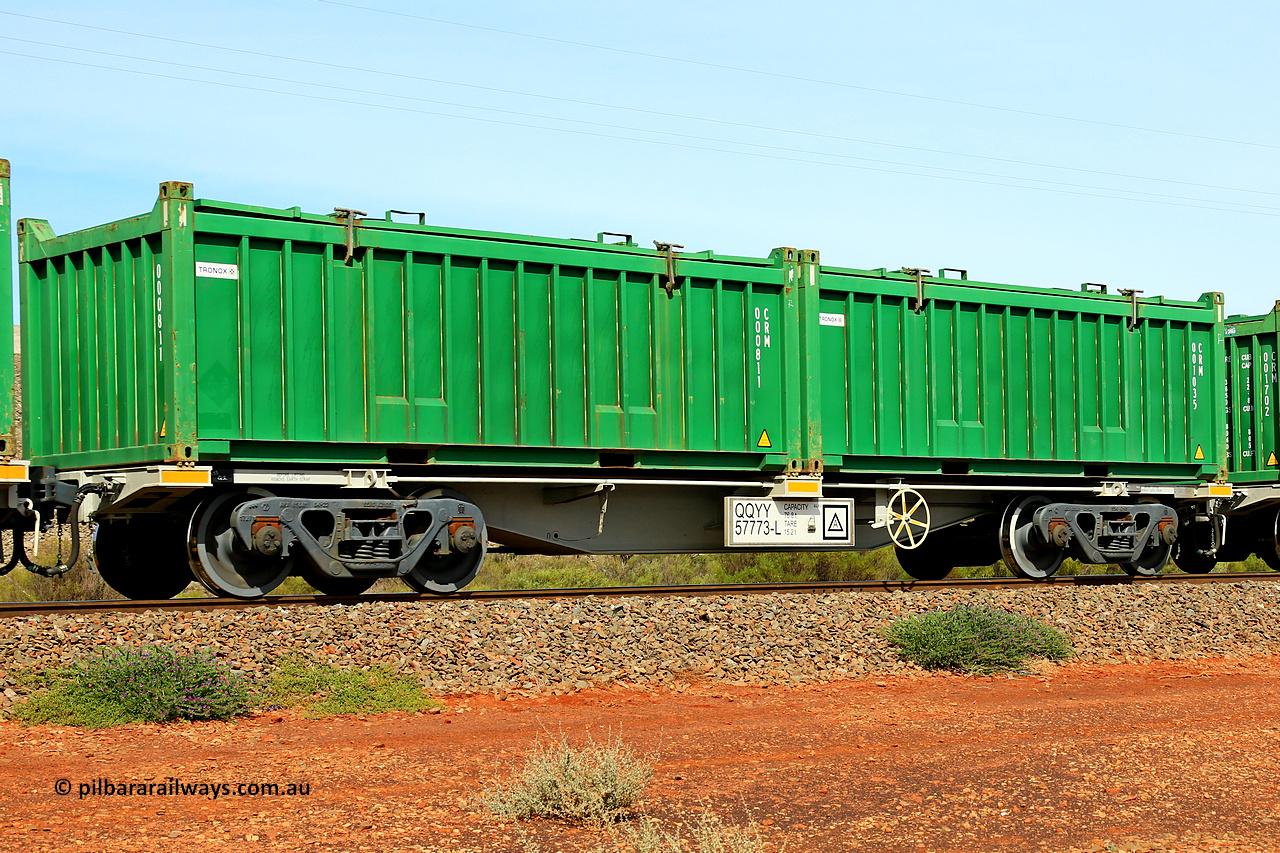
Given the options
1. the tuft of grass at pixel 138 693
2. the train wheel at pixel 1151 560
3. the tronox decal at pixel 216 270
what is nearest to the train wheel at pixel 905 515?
the train wheel at pixel 1151 560

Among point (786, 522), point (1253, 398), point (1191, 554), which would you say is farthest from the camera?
point (1253, 398)

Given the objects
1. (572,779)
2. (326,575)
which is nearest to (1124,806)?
(572,779)

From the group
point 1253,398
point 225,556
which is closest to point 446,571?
point 225,556

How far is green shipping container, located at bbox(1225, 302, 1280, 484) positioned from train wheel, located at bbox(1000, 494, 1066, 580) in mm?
5000

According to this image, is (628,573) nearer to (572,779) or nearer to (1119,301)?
(1119,301)

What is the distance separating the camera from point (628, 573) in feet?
71.7

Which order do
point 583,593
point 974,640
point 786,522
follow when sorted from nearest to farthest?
point 974,640 < point 583,593 < point 786,522

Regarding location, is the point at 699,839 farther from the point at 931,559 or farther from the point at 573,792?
the point at 931,559

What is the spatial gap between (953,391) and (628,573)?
7819 mm

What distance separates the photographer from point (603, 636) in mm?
10945

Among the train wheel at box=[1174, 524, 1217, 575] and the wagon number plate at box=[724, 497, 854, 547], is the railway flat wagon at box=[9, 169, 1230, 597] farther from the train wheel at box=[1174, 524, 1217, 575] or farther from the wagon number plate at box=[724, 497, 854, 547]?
the train wheel at box=[1174, 524, 1217, 575]

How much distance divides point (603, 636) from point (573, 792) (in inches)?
184

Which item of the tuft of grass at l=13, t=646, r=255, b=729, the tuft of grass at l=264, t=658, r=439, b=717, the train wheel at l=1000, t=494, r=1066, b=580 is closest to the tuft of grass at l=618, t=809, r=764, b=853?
the tuft of grass at l=264, t=658, r=439, b=717

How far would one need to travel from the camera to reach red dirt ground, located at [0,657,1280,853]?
592cm
